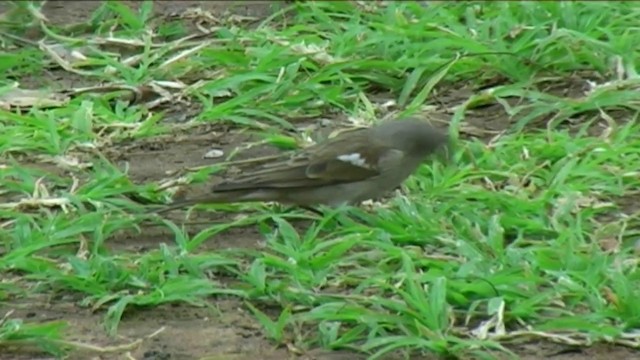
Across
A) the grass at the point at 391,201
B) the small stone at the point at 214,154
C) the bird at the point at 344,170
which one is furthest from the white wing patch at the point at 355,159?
the small stone at the point at 214,154

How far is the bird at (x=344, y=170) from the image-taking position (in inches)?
259

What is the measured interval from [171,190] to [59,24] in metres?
2.54

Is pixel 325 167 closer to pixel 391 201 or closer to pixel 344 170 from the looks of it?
pixel 344 170

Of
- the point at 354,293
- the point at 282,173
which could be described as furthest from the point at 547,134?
the point at 354,293

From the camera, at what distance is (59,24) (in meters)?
9.25

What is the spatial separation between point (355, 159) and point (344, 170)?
→ 8cm

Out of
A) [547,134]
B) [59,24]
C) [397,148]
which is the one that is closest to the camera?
[397,148]

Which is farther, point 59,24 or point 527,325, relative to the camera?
point 59,24

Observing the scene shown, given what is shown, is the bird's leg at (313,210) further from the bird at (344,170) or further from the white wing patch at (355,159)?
the white wing patch at (355,159)

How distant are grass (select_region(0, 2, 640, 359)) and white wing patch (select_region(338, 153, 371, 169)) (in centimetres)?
20

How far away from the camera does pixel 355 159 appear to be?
675 centimetres

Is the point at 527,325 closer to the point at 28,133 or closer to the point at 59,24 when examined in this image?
the point at 28,133

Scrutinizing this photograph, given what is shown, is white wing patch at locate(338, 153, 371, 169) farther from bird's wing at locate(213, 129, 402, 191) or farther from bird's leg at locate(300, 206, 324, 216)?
bird's leg at locate(300, 206, 324, 216)

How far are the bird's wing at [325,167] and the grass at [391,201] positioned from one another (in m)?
0.15
